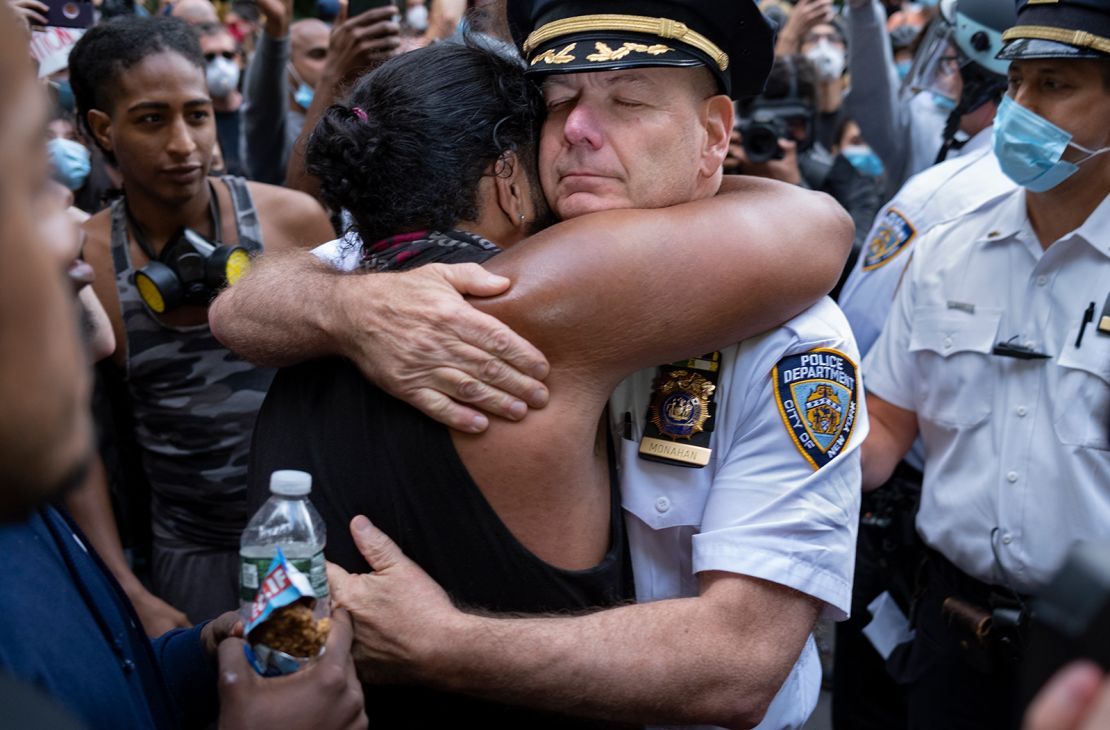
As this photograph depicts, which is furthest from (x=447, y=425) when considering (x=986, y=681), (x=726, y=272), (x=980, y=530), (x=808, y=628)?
(x=986, y=681)

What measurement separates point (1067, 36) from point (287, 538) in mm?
2131

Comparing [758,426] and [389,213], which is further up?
[389,213]

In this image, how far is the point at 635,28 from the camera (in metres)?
1.81

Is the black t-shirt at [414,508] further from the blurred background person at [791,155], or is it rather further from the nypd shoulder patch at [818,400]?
the blurred background person at [791,155]

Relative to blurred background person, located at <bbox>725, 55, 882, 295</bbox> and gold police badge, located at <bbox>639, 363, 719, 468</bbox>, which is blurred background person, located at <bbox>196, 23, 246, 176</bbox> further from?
gold police badge, located at <bbox>639, 363, 719, 468</bbox>

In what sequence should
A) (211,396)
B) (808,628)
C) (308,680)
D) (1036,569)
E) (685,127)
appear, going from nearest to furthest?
(308,680) < (808,628) < (685,127) < (1036,569) < (211,396)

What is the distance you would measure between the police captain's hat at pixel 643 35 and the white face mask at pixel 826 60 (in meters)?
4.19

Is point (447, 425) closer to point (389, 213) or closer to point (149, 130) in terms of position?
point (389, 213)

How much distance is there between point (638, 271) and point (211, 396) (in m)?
2.08

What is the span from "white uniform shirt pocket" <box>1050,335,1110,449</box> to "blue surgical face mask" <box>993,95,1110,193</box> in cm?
40

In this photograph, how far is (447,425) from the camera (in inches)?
63.0

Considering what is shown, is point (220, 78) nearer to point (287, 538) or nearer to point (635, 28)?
point (635, 28)

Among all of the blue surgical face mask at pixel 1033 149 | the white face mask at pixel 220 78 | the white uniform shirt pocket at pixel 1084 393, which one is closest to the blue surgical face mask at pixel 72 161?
the white face mask at pixel 220 78

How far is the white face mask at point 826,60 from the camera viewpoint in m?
5.86
